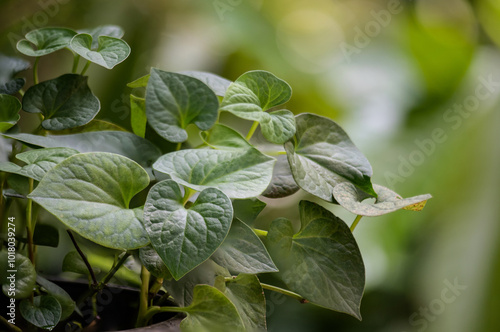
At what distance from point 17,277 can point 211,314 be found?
6.5 inches

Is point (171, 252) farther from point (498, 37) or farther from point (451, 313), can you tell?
point (498, 37)

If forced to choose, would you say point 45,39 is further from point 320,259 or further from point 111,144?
point 320,259

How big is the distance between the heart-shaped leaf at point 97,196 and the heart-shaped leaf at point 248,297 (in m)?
0.10

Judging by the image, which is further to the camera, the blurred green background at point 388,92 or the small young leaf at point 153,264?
the blurred green background at point 388,92

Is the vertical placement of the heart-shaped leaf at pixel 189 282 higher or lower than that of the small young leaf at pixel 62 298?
higher

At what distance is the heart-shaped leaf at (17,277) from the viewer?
1.22ft

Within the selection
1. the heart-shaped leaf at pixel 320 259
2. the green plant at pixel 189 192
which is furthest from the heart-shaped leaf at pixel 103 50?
the heart-shaped leaf at pixel 320 259

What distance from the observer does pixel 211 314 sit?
0.35 metres

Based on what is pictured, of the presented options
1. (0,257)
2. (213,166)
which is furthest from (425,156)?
(0,257)

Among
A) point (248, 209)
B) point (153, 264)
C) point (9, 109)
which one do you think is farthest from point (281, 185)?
point (9, 109)

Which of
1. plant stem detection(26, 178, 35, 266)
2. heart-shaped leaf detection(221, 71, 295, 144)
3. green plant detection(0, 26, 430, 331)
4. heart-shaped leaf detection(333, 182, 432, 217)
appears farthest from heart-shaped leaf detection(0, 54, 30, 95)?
heart-shaped leaf detection(333, 182, 432, 217)

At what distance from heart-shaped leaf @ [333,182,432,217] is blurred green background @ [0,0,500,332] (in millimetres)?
359

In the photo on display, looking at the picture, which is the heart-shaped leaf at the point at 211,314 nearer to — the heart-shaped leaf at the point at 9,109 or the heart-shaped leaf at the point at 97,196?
the heart-shaped leaf at the point at 97,196

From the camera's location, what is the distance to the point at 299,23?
1146 mm
